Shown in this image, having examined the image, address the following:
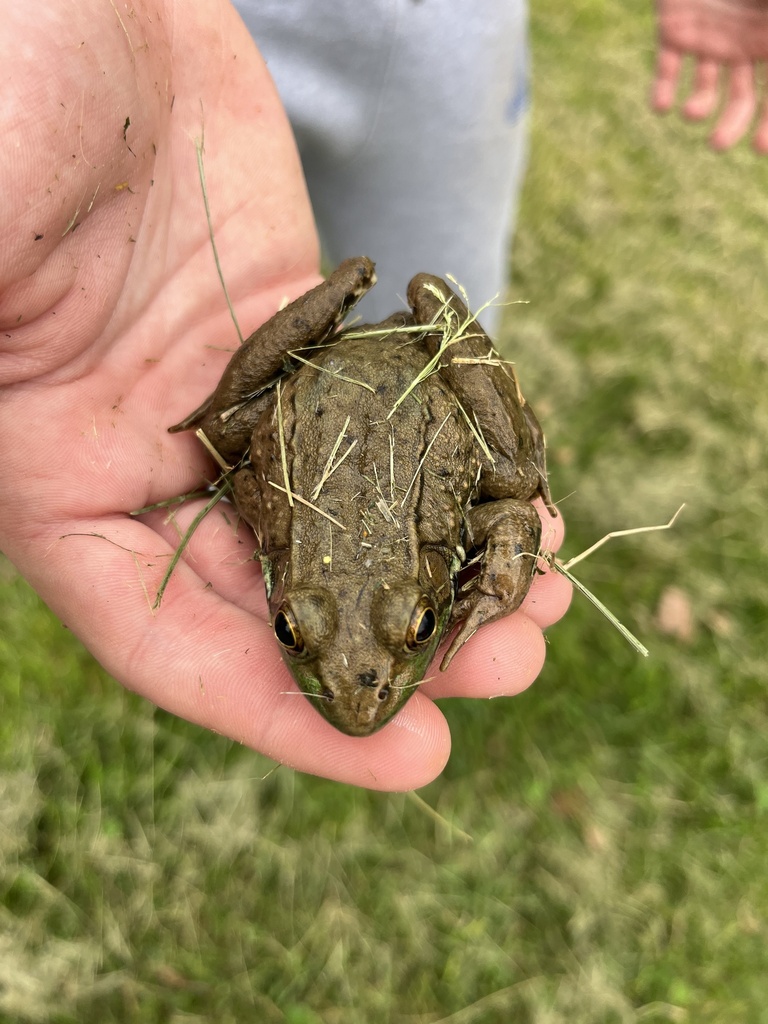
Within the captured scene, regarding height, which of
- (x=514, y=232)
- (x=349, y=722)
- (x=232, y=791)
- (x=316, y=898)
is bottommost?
(x=316, y=898)

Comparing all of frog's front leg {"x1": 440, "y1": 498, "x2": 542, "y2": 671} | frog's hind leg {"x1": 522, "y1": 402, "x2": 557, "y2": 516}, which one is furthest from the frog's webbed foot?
frog's front leg {"x1": 440, "y1": 498, "x2": 542, "y2": 671}

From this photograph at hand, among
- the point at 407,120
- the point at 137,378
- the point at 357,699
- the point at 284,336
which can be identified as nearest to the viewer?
the point at 357,699

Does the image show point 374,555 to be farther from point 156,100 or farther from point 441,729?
point 156,100

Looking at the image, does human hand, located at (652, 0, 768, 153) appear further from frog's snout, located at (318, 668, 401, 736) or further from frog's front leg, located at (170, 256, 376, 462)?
frog's snout, located at (318, 668, 401, 736)

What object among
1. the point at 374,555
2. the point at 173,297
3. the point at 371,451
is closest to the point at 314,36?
the point at 173,297

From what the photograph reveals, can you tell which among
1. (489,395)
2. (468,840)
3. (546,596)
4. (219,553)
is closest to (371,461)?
(489,395)

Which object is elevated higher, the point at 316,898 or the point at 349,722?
the point at 349,722

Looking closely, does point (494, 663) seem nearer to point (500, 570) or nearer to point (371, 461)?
point (500, 570)

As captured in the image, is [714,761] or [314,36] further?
[714,761]
